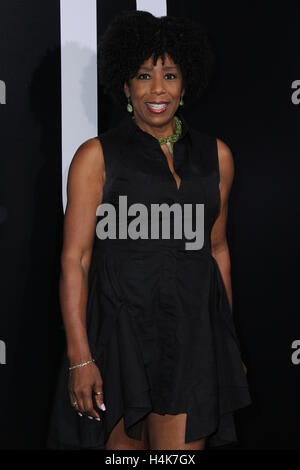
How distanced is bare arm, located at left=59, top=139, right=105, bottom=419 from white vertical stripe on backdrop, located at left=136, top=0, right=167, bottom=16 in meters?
0.89

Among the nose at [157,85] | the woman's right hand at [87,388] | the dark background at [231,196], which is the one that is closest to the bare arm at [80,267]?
the woman's right hand at [87,388]

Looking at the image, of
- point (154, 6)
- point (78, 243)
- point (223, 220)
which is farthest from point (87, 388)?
point (154, 6)

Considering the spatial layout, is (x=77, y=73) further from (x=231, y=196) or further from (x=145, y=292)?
(x=145, y=292)

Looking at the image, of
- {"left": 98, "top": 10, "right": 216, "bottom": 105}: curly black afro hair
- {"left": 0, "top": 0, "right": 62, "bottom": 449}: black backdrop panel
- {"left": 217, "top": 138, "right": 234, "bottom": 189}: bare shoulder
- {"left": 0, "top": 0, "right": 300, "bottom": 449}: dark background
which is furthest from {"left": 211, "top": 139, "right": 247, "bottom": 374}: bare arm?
{"left": 0, "top": 0, "right": 62, "bottom": 449}: black backdrop panel

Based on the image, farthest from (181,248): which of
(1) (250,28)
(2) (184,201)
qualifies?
(1) (250,28)

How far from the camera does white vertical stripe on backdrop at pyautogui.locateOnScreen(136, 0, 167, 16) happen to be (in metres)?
2.69

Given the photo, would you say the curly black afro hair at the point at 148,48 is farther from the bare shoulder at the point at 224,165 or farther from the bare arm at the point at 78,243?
the bare arm at the point at 78,243

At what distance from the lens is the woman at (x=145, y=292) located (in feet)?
6.68

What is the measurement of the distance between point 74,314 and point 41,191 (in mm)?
689

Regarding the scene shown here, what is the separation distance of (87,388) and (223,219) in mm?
721

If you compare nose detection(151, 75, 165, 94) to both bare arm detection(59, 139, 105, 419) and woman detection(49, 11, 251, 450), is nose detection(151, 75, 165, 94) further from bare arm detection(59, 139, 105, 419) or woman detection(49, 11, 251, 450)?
bare arm detection(59, 139, 105, 419)

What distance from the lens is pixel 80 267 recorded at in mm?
2051

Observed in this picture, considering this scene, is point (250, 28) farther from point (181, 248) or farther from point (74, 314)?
point (74, 314)
